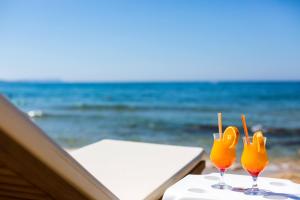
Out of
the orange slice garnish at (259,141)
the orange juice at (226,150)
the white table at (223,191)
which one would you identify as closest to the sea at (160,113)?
the white table at (223,191)

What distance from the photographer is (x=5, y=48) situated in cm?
2431

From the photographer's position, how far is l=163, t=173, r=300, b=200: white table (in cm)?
150

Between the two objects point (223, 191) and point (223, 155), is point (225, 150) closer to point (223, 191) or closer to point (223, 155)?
point (223, 155)

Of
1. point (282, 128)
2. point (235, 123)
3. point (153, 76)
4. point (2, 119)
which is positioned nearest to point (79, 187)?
point (2, 119)

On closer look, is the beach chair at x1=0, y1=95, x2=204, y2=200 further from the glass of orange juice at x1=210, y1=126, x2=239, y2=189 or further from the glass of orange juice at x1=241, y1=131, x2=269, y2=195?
the glass of orange juice at x1=241, y1=131, x2=269, y2=195

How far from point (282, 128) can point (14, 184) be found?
9.53 metres

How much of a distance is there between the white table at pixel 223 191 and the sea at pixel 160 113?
408 centimetres

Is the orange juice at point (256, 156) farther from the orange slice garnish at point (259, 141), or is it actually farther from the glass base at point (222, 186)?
the glass base at point (222, 186)

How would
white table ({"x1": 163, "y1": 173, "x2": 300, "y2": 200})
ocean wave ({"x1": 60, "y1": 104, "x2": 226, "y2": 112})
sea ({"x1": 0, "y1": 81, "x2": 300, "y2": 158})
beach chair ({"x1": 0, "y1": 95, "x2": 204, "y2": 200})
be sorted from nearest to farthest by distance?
beach chair ({"x1": 0, "y1": 95, "x2": 204, "y2": 200}) < white table ({"x1": 163, "y1": 173, "x2": 300, "y2": 200}) < sea ({"x1": 0, "y1": 81, "x2": 300, "y2": 158}) < ocean wave ({"x1": 60, "y1": 104, "x2": 226, "y2": 112})

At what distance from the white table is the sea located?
408 centimetres

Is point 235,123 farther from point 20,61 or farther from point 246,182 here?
point 20,61

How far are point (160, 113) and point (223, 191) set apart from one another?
1211 cm

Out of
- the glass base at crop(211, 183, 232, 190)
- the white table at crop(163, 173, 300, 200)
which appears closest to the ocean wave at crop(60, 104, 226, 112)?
the white table at crop(163, 173, 300, 200)

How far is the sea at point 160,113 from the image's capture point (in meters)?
9.40
